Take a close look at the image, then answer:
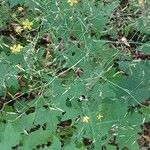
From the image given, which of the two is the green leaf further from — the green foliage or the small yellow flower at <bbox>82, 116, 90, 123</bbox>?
the small yellow flower at <bbox>82, 116, 90, 123</bbox>

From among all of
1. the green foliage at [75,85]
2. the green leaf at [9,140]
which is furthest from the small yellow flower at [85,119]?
the green leaf at [9,140]

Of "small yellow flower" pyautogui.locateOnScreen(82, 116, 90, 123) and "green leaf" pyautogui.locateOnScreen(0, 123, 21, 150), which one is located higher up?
"green leaf" pyautogui.locateOnScreen(0, 123, 21, 150)

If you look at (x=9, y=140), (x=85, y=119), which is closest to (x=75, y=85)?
→ (x=85, y=119)

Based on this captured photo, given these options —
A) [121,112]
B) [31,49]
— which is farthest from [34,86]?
[121,112]

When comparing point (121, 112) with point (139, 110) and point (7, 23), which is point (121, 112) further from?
point (7, 23)

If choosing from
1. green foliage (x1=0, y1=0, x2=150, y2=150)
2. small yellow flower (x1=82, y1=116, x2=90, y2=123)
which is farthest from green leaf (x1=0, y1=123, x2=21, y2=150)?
small yellow flower (x1=82, y1=116, x2=90, y2=123)

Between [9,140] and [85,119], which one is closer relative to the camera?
[9,140]

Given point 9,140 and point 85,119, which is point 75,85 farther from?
point 9,140

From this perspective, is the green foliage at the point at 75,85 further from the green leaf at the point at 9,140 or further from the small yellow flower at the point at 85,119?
the green leaf at the point at 9,140
